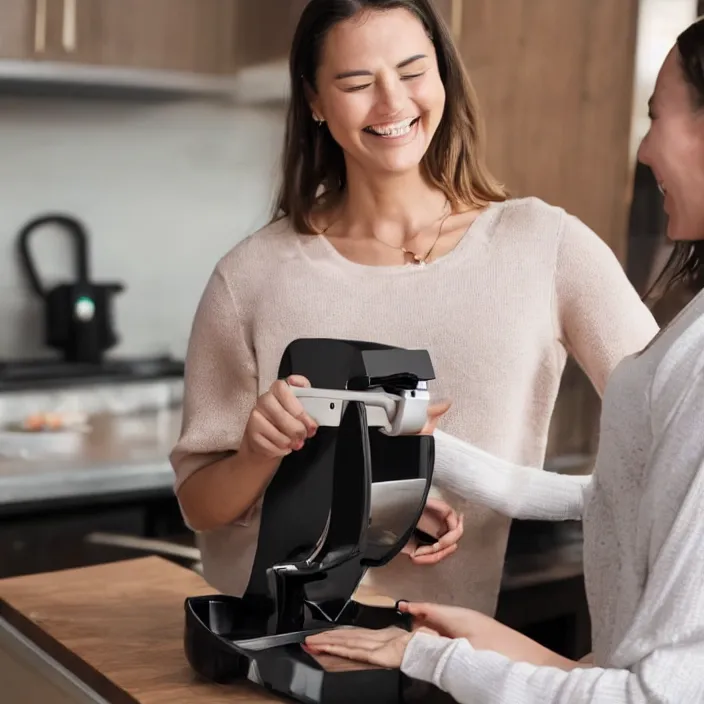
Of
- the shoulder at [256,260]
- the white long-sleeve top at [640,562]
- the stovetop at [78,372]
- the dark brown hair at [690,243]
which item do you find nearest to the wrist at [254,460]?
the shoulder at [256,260]

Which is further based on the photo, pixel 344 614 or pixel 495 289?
pixel 495 289

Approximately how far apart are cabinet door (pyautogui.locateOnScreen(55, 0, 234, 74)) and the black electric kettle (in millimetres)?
472

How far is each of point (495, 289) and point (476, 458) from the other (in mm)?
220

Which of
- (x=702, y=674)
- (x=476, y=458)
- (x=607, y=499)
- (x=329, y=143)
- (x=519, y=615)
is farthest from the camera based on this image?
(x=519, y=615)

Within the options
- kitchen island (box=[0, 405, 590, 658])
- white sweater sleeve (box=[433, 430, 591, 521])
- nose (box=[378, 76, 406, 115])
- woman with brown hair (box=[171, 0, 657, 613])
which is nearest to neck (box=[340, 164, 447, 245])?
woman with brown hair (box=[171, 0, 657, 613])

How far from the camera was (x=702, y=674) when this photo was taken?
0.90 metres

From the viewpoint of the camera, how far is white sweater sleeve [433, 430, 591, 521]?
1.43 m

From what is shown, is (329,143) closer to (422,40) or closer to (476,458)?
(422,40)

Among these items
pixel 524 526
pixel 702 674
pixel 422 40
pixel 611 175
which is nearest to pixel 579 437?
pixel 611 175

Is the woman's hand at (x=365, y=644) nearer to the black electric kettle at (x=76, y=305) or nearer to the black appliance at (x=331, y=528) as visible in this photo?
the black appliance at (x=331, y=528)

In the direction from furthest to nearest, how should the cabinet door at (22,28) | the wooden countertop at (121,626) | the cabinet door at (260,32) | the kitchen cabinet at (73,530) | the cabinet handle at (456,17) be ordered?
the cabinet door at (260,32) < the cabinet door at (22,28) < the cabinet handle at (456,17) < the kitchen cabinet at (73,530) < the wooden countertop at (121,626)

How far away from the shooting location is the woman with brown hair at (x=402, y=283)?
4.82 feet

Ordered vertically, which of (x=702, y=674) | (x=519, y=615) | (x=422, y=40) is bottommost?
(x=519, y=615)

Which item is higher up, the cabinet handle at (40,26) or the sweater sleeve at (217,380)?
the cabinet handle at (40,26)
